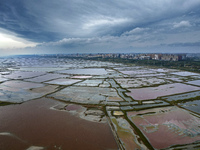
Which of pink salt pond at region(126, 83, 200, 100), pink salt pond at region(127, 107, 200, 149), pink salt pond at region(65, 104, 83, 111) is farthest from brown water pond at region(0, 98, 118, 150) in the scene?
pink salt pond at region(126, 83, 200, 100)

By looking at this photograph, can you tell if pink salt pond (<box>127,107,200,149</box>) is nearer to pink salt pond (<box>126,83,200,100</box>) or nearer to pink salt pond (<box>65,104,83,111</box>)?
pink salt pond (<box>126,83,200,100</box>)

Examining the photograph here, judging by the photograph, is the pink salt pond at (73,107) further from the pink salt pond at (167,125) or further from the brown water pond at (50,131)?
the pink salt pond at (167,125)

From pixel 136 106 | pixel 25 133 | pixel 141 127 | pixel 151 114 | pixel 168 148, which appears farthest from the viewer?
pixel 136 106

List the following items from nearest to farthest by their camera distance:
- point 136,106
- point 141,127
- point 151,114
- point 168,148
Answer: point 168,148 → point 141,127 → point 151,114 → point 136,106

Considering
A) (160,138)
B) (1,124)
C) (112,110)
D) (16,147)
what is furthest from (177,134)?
(1,124)

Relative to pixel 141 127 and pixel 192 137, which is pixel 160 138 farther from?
pixel 192 137

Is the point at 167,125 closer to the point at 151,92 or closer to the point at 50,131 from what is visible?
the point at 151,92

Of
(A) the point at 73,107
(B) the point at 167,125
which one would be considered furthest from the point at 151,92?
(A) the point at 73,107

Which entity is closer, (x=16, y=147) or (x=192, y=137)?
(x=16, y=147)
